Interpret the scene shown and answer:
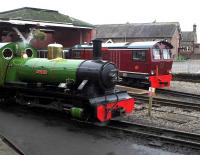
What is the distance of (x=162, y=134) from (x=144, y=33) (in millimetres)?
52372

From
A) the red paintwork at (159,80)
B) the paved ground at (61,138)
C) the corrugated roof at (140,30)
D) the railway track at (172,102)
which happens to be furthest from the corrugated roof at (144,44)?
the corrugated roof at (140,30)

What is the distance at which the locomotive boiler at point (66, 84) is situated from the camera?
33.8ft

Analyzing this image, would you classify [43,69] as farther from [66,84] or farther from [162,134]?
[162,134]

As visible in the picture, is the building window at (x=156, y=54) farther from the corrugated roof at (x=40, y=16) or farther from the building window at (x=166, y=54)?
the corrugated roof at (x=40, y=16)

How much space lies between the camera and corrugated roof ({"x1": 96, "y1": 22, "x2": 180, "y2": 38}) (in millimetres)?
59844

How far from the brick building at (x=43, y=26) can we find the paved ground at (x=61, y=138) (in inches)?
485

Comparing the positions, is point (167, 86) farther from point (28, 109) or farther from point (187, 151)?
point (187, 151)

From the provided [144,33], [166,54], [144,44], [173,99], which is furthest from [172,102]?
[144,33]

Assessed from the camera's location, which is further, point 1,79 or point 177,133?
point 1,79

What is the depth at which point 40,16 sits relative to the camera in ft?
91.8

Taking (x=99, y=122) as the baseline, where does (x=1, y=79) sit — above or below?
above

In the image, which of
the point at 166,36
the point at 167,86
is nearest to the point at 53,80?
the point at 167,86

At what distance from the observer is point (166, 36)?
5906 cm

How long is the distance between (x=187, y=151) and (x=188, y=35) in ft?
230
